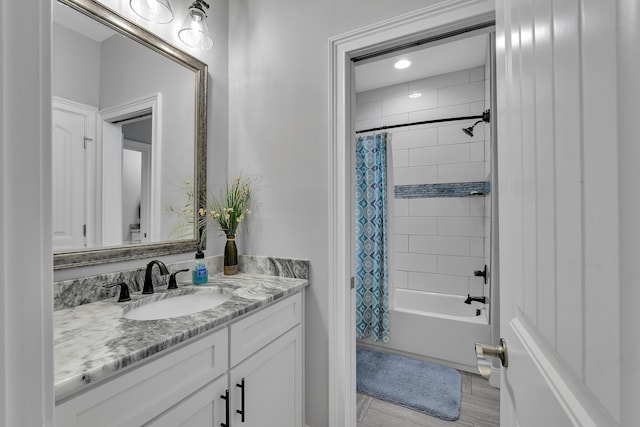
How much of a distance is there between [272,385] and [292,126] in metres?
1.29

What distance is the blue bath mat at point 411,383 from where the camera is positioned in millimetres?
1754

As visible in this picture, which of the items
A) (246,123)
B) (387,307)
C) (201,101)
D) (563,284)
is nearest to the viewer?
(563,284)

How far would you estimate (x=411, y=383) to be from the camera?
1982 mm

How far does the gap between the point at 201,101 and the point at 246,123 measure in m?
0.27

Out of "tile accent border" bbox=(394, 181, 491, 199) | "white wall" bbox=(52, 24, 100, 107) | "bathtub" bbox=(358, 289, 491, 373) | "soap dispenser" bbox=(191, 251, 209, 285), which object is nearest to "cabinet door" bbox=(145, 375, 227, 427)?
"soap dispenser" bbox=(191, 251, 209, 285)

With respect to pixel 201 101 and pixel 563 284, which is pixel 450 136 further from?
pixel 563 284

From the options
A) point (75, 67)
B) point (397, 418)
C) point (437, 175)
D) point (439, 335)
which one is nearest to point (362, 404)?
point (397, 418)

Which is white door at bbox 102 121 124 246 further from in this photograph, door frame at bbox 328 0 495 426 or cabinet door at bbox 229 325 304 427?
door frame at bbox 328 0 495 426

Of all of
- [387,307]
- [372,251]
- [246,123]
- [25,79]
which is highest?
[246,123]

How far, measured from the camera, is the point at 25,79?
0.95 feet

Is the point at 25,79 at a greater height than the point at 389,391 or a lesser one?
greater

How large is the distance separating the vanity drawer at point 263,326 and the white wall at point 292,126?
148 millimetres

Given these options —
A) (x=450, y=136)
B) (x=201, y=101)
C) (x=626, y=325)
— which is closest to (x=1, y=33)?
(x=626, y=325)

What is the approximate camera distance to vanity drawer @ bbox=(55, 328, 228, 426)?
0.66 meters
